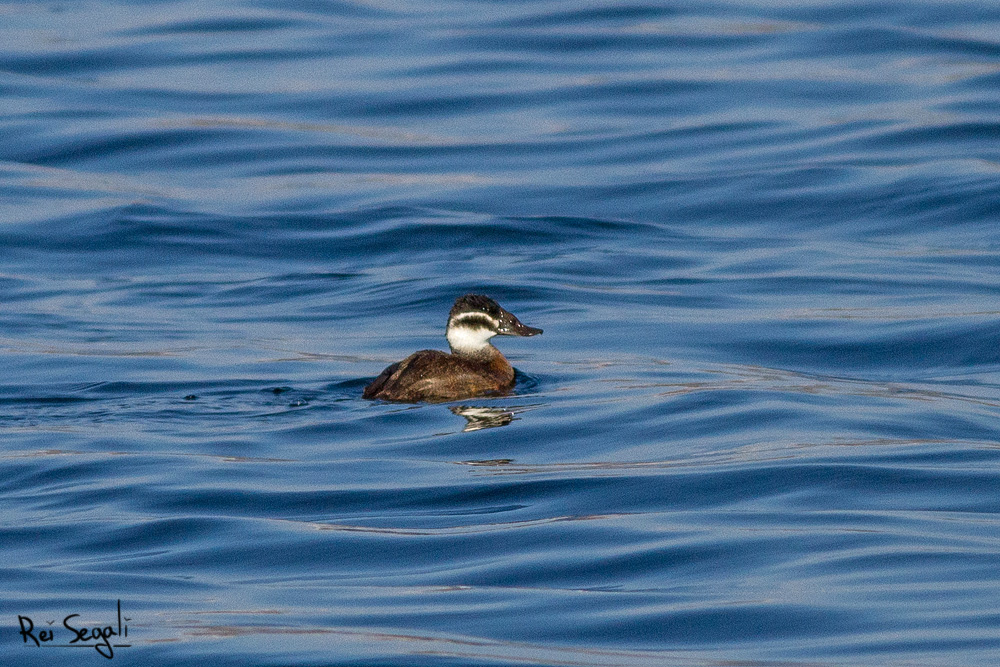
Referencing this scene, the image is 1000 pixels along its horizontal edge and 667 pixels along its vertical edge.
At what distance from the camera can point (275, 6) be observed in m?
27.4

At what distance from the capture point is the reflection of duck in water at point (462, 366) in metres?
11.0

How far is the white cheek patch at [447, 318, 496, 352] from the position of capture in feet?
39.0

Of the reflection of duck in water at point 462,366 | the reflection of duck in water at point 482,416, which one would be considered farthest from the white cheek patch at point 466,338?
the reflection of duck in water at point 482,416

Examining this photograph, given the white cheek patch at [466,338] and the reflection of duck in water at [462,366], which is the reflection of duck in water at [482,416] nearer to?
the reflection of duck in water at [462,366]

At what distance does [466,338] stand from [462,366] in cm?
49

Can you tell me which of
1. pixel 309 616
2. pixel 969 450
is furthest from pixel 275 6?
pixel 309 616

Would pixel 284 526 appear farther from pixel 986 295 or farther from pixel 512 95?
pixel 512 95

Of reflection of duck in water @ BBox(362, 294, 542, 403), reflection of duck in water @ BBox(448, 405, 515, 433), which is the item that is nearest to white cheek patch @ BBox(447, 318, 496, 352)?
reflection of duck in water @ BBox(362, 294, 542, 403)

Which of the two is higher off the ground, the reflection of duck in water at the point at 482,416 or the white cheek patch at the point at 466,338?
the white cheek patch at the point at 466,338

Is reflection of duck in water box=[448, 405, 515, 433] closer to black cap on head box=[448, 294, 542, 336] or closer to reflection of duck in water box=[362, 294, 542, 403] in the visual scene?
reflection of duck in water box=[362, 294, 542, 403]

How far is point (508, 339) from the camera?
13.9 m

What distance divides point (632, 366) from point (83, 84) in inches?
533

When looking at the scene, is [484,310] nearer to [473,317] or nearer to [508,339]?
[473,317]

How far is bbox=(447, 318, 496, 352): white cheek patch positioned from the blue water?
19.5 inches
